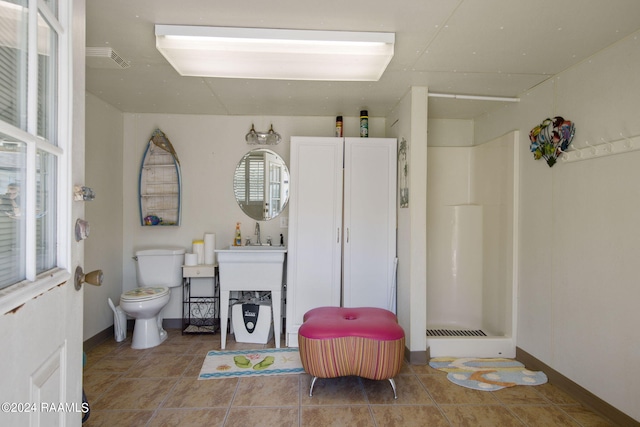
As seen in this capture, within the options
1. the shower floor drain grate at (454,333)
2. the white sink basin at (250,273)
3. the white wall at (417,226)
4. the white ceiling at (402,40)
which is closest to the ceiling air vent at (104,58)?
the white ceiling at (402,40)

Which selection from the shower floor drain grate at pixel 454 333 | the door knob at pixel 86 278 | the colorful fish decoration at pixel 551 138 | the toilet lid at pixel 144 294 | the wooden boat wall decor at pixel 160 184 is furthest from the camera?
the wooden boat wall decor at pixel 160 184

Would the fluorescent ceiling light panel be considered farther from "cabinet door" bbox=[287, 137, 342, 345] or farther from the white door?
the white door

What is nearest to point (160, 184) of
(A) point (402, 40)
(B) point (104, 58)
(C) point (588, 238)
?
(B) point (104, 58)

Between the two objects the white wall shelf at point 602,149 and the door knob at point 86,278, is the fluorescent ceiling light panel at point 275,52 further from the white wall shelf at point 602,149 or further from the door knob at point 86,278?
the door knob at point 86,278

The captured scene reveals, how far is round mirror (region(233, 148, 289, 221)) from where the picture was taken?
13.3 ft

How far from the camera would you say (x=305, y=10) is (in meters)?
1.99

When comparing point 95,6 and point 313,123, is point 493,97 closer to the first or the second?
point 313,123

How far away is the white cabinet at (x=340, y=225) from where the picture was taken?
3.50m

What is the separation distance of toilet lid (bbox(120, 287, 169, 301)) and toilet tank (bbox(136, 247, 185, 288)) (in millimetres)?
166

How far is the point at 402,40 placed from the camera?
232 cm

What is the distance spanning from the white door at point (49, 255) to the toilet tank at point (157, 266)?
2682mm

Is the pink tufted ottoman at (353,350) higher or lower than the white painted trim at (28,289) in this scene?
lower

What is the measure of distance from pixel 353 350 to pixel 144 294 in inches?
79.3

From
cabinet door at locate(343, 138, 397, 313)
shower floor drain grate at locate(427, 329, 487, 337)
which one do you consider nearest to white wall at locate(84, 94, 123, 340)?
cabinet door at locate(343, 138, 397, 313)
